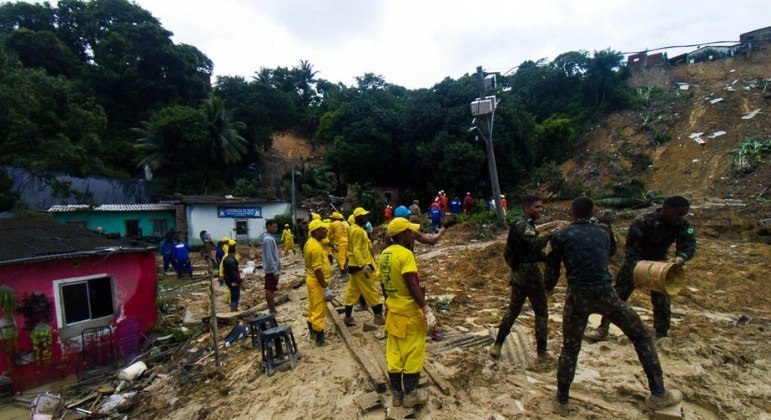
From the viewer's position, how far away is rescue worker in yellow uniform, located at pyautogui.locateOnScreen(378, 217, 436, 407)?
147 inches

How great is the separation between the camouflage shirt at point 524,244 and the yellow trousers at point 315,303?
2.64 metres

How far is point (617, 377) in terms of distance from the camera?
4188 mm

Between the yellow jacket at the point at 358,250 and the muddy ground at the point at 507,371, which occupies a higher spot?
the yellow jacket at the point at 358,250

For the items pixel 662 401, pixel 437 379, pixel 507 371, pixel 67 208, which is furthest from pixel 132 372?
pixel 67 208

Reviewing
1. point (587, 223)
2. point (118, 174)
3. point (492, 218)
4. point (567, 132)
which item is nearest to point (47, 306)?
point (587, 223)

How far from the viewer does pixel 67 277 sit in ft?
27.8

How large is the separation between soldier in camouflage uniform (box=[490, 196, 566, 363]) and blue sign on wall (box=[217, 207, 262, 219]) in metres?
22.3

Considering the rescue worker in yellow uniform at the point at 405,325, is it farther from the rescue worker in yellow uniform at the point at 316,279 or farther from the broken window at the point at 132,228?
the broken window at the point at 132,228

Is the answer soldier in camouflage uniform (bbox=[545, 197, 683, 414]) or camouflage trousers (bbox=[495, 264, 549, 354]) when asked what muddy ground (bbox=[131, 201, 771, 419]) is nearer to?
soldier in camouflage uniform (bbox=[545, 197, 683, 414])

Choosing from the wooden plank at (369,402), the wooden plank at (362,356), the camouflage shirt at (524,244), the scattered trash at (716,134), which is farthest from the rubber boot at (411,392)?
the scattered trash at (716,134)

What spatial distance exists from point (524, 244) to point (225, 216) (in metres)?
22.6

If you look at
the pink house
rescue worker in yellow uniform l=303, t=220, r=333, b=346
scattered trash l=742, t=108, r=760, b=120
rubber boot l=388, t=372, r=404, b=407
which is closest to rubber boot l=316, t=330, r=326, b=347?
rescue worker in yellow uniform l=303, t=220, r=333, b=346

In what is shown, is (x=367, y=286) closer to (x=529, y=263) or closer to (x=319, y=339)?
(x=319, y=339)

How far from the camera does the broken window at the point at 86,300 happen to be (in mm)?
8531
